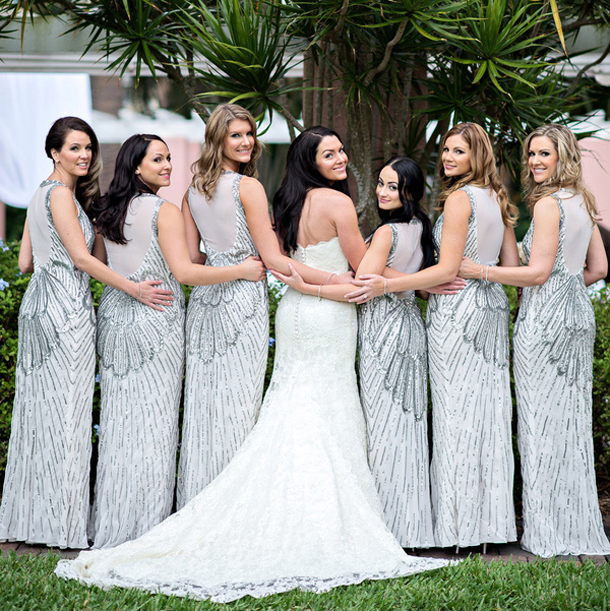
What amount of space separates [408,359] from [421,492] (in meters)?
0.73

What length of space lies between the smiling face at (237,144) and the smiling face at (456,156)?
1.07 metres

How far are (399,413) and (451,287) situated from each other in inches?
29.2

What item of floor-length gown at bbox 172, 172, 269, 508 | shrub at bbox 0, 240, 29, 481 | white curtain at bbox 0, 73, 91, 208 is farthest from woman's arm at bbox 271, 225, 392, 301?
white curtain at bbox 0, 73, 91, 208

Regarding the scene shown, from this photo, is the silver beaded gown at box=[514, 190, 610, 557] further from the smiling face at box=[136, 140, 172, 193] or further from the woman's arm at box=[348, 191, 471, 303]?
the smiling face at box=[136, 140, 172, 193]

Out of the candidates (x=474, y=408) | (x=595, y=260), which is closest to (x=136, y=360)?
(x=474, y=408)

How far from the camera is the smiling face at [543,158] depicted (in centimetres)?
412

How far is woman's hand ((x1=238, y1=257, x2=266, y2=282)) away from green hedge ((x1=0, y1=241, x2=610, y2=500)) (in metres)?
0.69

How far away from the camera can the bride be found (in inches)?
143

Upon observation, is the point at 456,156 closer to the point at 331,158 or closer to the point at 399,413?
the point at 331,158

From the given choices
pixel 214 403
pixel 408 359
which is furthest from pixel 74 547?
pixel 408 359

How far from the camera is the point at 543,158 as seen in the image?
4145mm

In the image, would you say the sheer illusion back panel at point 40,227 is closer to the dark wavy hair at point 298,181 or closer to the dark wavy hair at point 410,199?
the dark wavy hair at point 298,181

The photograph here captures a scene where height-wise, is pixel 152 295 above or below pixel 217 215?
below

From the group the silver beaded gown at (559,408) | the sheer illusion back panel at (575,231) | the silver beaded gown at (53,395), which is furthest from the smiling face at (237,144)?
the sheer illusion back panel at (575,231)
